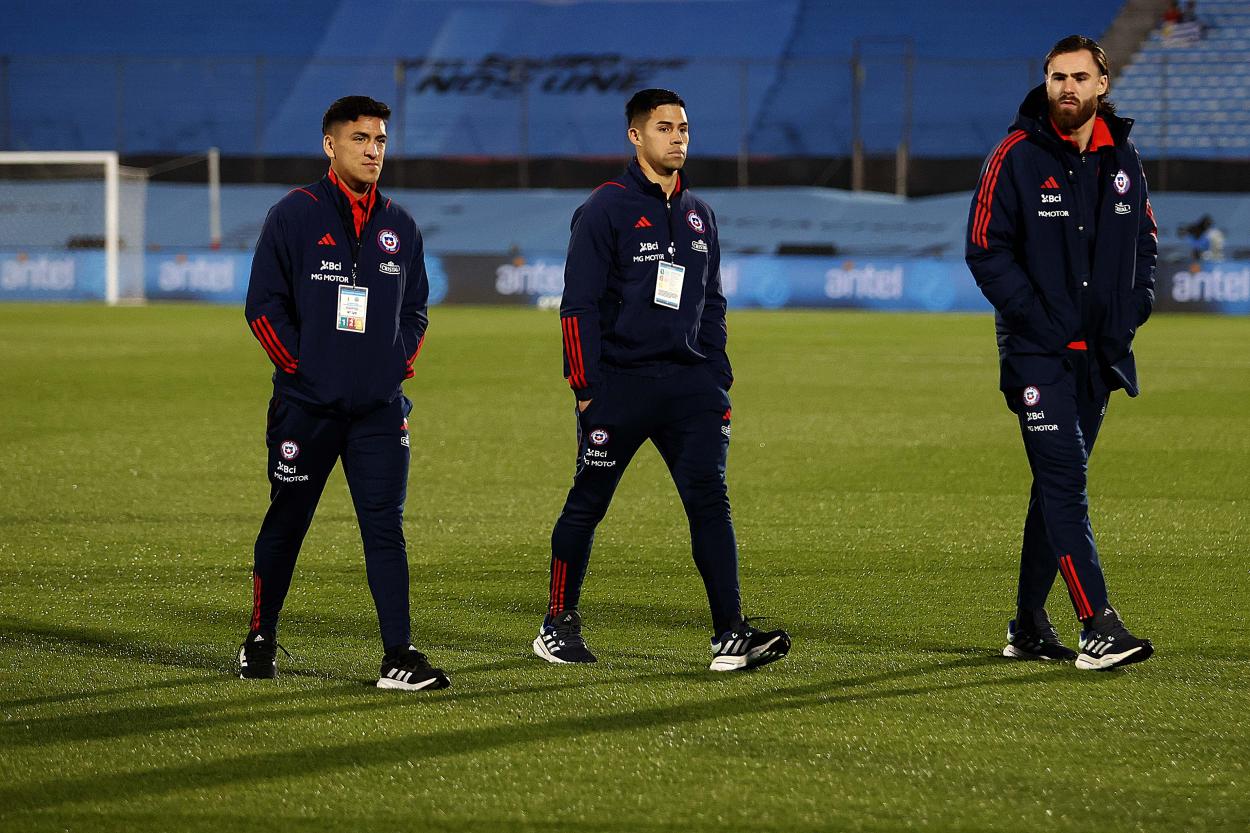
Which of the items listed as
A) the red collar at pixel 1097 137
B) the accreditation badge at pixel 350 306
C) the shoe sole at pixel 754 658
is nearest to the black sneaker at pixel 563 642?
the shoe sole at pixel 754 658

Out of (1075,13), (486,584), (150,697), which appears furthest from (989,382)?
(1075,13)

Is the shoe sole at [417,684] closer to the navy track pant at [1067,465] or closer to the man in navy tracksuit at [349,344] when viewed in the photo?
the man in navy tracksuit at [349,344]

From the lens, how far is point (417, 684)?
17.9 feet

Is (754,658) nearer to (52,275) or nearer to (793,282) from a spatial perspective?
(793,282)

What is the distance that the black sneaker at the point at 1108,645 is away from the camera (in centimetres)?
566

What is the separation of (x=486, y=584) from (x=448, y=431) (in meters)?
5.92

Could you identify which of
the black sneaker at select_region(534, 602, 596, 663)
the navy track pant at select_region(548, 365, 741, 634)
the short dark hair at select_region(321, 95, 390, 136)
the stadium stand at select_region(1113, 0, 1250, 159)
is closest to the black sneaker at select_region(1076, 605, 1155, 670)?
the navy track pant at select_region(548, 365, 741, 634)

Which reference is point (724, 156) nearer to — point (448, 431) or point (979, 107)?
point (979, 107)

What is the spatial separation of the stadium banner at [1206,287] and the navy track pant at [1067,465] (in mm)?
25075

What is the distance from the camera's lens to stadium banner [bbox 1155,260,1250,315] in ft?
96.9

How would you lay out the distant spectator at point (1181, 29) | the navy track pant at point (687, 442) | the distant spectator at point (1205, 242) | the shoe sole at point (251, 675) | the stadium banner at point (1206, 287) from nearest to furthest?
the shoe sole at point (251, 675)
the navy track pant at point (687, 442)
the stadium banner at point (1206, 287)
the distant spectator at point (1205, 242)
the distant spectator at point (1181, 29)

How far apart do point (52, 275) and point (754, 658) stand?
3162 centimetres

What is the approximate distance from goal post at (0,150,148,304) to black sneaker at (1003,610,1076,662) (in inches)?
1195

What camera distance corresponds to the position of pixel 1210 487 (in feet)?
33.7
